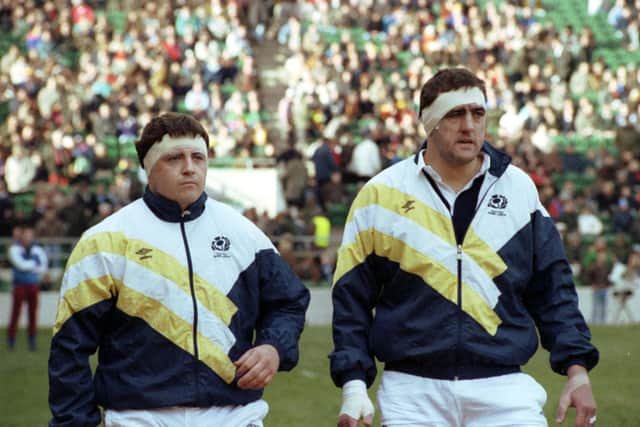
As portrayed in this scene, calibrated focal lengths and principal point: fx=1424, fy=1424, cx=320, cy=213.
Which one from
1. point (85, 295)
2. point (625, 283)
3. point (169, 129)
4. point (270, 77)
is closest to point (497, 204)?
point (169, 129)

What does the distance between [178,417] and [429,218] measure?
1295 mm

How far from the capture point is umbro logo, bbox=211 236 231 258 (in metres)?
5.65

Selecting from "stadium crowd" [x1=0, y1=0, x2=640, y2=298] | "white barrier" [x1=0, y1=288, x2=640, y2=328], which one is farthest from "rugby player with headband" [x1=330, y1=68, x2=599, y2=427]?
"stadium crowd" [x1=0, y1=0, x2=640, y2=298]

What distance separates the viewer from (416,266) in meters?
5.75

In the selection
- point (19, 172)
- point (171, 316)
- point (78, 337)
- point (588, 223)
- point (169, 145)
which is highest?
point (169, 145)

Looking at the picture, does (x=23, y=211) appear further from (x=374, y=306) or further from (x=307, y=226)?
(x=374, y=306)

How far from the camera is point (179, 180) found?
5.69m

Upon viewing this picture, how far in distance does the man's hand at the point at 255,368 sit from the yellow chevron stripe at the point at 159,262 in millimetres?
161

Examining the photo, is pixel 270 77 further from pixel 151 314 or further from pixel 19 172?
pixel 151 314

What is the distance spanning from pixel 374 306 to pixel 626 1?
3326 centimetres

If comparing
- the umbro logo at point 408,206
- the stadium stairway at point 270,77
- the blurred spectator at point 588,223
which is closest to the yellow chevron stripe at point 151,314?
the umbro logo at point 408,206

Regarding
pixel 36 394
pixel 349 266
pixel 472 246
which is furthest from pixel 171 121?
pixel 36 394

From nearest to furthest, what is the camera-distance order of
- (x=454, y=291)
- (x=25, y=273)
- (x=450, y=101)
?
(x=454, y=291), (x=450, y=101), (x=25, y=273)

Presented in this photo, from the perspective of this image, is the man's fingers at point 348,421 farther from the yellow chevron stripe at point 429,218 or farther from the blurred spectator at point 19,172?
the blurred spectator at point 19,172
